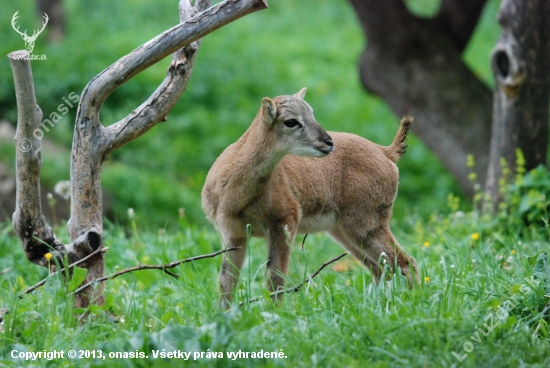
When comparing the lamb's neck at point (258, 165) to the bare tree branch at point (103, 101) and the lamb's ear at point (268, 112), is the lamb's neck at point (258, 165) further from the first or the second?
the bare tree branch at point (103, 101)

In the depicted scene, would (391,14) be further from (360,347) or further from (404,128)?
(360,347)

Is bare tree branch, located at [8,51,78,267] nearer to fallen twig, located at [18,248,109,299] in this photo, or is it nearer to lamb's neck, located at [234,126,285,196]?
fallen twig, located at [18,248,109,299]

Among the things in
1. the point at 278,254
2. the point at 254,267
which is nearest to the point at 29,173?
the point at 278,254

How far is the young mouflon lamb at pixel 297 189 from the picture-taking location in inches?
198

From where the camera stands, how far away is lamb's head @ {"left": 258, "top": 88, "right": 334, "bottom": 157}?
16.3 feet

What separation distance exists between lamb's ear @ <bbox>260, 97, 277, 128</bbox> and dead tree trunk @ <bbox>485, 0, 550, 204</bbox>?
3.58m

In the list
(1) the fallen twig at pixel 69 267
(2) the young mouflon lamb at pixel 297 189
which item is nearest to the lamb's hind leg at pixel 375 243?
(2) the young mouflon lamb at pixel 297 189

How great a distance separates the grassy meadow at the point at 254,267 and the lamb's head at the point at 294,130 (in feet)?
2.85

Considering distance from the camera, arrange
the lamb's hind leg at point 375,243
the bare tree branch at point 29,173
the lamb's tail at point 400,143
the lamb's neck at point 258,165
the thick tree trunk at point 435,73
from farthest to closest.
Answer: the thick tree trunk at point 435,73
the lamb's tail at point 400,143
the lamb's hind leg at point 375,243
the lamb's neck at point 258,165
the bare tree branch at point 29,173

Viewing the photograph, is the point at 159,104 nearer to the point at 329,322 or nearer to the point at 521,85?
the point at 329,322

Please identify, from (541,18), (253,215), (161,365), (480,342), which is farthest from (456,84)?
(161,365)

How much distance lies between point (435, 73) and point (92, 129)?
6.08 m

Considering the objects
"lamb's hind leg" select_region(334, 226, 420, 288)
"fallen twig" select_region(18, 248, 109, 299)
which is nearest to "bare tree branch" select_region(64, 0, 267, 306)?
"fallen twig" select_region(18, 248, 109, 299)

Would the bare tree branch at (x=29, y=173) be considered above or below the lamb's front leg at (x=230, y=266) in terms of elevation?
above
